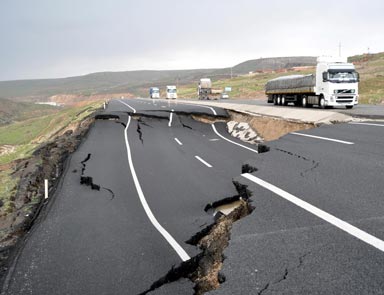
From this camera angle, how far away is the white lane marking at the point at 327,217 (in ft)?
17.2

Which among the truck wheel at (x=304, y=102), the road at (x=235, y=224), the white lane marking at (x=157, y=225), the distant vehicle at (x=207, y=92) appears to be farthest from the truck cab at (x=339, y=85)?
the distant vehicle at (x=207, y=92)

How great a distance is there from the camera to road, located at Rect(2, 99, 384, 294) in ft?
15.7

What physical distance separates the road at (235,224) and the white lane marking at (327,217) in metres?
0.03

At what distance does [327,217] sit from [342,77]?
23.9 metres

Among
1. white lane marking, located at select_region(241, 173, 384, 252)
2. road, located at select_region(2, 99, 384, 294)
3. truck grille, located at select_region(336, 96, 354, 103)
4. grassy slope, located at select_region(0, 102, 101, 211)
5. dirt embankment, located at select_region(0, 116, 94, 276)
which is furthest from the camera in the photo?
truck grille, located at select_region(336, 96, 354, 103)

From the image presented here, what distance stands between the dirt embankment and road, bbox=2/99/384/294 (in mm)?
503

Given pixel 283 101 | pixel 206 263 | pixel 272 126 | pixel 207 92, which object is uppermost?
pixel 207 92

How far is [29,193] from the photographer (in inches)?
583

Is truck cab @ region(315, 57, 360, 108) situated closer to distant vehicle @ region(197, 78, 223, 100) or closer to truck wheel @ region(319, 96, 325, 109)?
truck wheel @ region(319, 96, 325, 109)

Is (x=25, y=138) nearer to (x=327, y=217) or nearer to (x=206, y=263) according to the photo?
(x=206, y=263)

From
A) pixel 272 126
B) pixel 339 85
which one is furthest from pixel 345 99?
pixel 272 126

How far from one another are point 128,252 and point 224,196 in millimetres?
4470

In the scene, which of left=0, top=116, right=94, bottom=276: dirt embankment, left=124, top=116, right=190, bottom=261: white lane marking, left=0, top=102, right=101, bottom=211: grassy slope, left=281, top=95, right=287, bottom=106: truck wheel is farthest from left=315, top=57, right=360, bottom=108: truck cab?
left=0, top=102, right=101, bottom=211: grassy slope

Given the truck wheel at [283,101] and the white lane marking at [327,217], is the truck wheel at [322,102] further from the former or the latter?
the white lane marking at [327,217]
